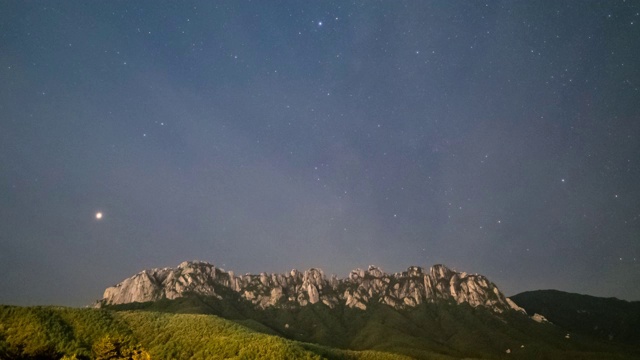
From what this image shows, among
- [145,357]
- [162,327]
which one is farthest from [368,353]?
[145,357]

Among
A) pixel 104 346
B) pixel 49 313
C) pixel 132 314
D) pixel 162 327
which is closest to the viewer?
pixel 104 346

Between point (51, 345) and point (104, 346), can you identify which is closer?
point (104, 346)

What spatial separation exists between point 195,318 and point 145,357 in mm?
65661

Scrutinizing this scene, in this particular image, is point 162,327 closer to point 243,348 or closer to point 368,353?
point 243,348

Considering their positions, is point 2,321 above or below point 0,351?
above

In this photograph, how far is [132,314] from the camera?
14000cm

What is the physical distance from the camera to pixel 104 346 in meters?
91.5

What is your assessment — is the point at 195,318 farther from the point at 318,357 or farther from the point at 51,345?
the point at 318,357

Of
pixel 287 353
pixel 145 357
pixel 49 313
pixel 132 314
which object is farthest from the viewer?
pixel 132 314

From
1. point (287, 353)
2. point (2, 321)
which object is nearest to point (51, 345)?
point (2, 321)

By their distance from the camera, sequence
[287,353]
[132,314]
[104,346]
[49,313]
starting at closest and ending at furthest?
[104,346] < [287,353] < [49,313] < [132,314]

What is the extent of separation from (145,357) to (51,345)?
49.6 metres

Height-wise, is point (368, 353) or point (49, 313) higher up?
point (49, 313)

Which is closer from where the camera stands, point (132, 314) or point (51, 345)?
point (51, 345)
